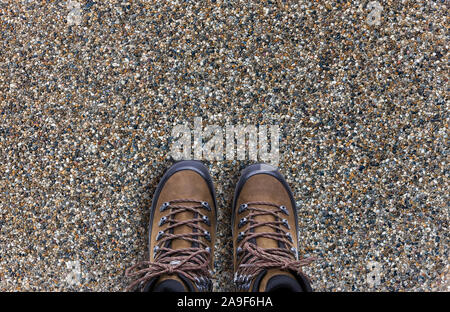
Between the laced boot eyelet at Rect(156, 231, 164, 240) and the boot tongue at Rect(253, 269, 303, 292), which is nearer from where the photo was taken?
the boot tongue at Rect(253, 269, 303, 292)

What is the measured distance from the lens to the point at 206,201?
944mm

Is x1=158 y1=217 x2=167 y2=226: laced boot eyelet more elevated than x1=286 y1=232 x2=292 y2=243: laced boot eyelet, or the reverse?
x1=158 y1=217 x2=167 y2=226: laced boot eyelet

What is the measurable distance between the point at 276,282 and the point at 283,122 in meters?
0.47

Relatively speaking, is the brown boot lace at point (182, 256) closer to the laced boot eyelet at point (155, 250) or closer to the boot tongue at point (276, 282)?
the laced boot eyelet at point (155, 250)

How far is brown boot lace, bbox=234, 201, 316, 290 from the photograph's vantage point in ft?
2.87

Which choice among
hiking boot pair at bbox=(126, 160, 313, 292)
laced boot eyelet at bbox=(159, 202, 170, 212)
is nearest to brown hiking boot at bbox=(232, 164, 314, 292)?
hiking boot pair at bbox=(126, 160, 313, 292)

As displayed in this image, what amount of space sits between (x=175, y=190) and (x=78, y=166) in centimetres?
32

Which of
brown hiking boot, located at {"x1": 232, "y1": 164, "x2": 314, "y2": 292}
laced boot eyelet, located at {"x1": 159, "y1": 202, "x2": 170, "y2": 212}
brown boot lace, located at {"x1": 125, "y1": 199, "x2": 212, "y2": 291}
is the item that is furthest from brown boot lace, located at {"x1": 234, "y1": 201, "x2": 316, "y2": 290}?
laced boot eyelet, located at {"x1": 159, "y1": 202, "x2": 170, "y2": 212}

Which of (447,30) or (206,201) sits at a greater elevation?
(447,30)

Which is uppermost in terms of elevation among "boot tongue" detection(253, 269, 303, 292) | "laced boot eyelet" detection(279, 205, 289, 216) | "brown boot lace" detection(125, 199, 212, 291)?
"laced boot eyelet" detection(279, 205, 289, 216)

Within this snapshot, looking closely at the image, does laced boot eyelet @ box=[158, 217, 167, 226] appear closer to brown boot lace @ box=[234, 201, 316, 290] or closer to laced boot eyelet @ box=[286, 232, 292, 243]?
brown boot lace @ box=[234, 201, 316, 290]
